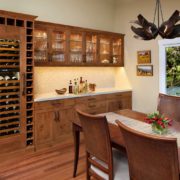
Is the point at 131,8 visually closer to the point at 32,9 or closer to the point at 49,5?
the point at 49,5

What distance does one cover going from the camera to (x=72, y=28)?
422 centimetres

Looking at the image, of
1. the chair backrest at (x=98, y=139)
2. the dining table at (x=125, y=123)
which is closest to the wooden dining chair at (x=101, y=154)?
the chair backrest at (x=98, y=139)

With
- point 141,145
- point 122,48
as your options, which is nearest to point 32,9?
point 122,48

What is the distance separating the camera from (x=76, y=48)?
172 inches

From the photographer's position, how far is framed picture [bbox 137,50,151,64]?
15.3ft

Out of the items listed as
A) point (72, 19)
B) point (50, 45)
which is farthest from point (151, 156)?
point (72, 19)

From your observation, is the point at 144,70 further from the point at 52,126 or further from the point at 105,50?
the point at 52,126

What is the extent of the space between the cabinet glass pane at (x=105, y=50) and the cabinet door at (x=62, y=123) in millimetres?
1619

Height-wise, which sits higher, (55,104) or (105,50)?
(105,50)

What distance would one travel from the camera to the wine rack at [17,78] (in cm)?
323

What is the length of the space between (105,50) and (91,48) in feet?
1.43

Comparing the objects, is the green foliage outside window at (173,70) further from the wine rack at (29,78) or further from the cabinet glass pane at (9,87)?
the cabinet glass pane at (9,87)

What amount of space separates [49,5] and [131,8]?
2.03 m

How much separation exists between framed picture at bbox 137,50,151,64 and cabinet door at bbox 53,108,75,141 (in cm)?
209
